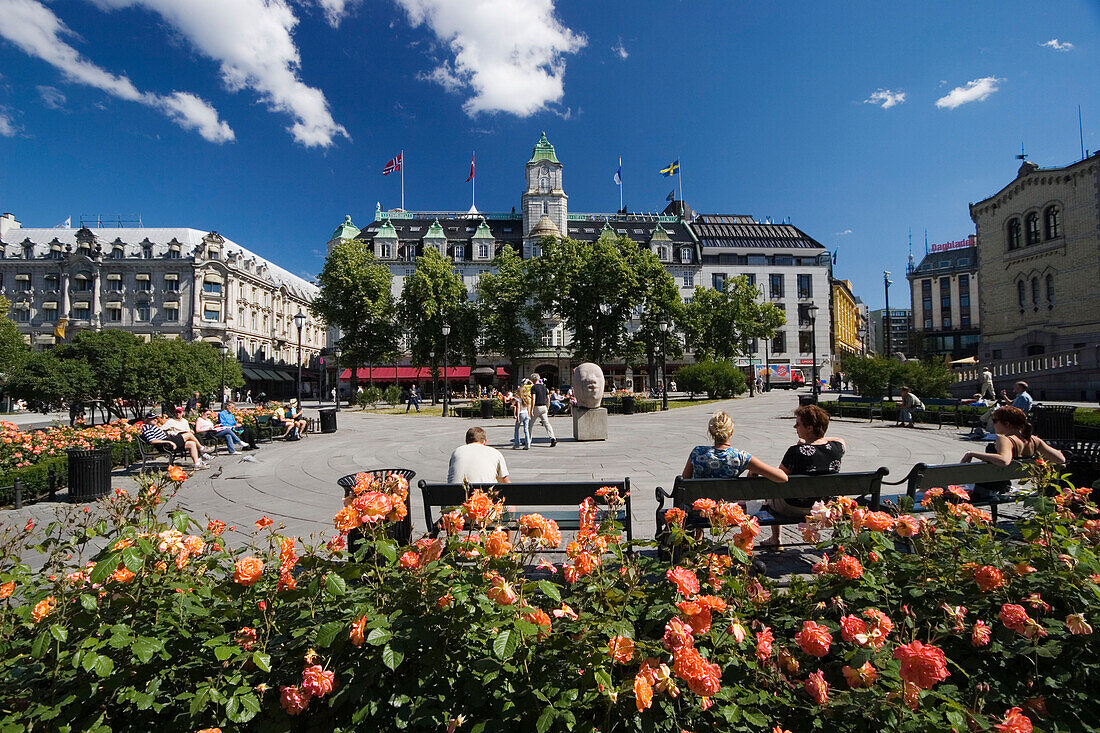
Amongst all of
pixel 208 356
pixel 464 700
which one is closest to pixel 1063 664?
pixel 464 700

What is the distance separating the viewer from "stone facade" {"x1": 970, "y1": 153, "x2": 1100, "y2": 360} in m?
31.1

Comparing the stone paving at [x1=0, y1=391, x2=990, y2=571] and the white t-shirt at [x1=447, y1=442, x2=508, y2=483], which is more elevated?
the white t-shirt at [x1=447, y1=442, x2=508, y2=483]

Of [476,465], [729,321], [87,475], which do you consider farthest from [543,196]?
[476,465]

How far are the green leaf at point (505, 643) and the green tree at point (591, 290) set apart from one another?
3666cm

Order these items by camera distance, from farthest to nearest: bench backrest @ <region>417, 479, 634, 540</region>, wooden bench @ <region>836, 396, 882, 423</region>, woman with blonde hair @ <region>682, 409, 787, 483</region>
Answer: wooden bench @ <region>836, 396, 882, 423</region>
woman with blonde hair @ <region>682, 409, 787, 483</region>
bench backrest @ <region>417, 479, 634, 540</region>

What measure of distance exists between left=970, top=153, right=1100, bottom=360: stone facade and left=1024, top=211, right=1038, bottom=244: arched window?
0.16 feet

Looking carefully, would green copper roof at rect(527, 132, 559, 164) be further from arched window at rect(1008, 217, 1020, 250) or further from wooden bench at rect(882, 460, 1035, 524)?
wooden bench at rect(882, 460, 1035, 524)

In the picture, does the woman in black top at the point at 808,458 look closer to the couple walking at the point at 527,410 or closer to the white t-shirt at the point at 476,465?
the white t-shirt at the point at 476,465

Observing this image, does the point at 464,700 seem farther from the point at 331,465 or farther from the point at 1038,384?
the point at 1038,384

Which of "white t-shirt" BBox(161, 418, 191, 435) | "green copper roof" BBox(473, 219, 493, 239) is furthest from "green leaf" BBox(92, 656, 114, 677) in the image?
"green copper roof" BBox(473, 219, 493, 239)

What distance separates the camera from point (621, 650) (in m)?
1.76

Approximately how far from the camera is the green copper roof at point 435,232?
179 feet

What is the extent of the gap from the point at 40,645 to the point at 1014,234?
49.4 m

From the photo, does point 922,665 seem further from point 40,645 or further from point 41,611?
point 41,611
